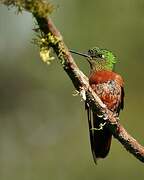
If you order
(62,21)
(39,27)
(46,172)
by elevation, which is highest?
(39,27)

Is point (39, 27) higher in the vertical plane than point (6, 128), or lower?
higher

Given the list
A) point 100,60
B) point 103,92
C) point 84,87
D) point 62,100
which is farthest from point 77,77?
point 62,100

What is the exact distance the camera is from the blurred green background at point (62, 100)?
14.6 meters

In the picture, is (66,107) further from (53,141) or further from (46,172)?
(46,172)

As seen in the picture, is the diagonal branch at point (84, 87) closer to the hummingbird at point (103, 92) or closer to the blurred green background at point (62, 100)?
the hummingbird at point (103, 92)

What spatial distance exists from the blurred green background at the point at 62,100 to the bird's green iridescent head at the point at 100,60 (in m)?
7.21

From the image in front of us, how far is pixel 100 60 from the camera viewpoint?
6.50m

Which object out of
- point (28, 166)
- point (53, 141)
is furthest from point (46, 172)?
point (53, 141)

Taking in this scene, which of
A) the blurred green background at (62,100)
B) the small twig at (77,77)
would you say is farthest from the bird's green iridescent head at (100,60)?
the blurred green background at (62,100)

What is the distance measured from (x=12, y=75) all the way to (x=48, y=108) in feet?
3.82

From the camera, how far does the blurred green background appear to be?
1456 cm

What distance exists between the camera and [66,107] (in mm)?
16547

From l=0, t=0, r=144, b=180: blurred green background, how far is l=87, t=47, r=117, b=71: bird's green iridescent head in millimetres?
7213

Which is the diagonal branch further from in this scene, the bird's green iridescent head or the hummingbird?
Result: the bird's green iridescent head
